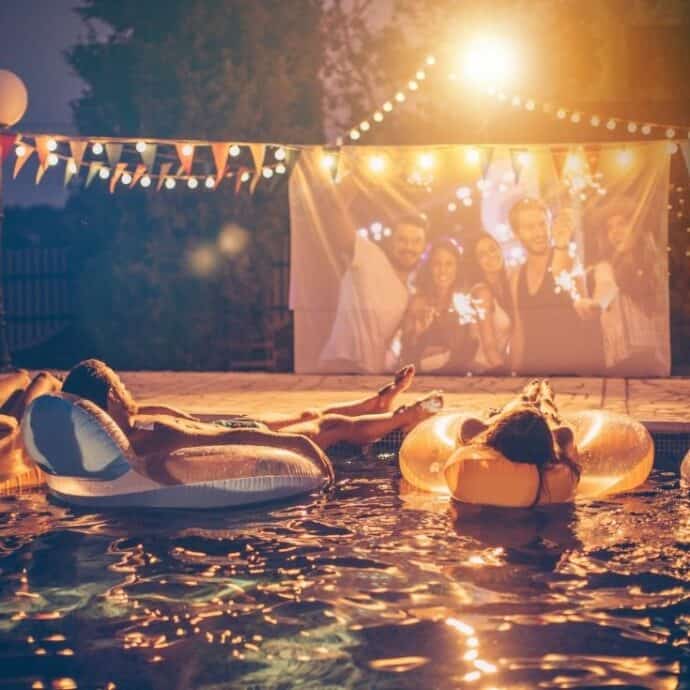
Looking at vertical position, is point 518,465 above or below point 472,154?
below

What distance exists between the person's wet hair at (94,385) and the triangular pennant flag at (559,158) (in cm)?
672

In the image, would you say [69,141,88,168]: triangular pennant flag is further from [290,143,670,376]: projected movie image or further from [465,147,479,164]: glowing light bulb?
[465,147,479,164]: glowing light bulb

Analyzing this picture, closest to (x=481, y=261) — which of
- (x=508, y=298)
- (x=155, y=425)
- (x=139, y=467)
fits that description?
(x=508, y=298)

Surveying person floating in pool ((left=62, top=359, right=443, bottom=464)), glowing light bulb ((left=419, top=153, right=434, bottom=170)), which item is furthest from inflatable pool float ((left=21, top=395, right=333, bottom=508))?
glowing light bulb ((left=419, top=153, right=434, bottom=170))

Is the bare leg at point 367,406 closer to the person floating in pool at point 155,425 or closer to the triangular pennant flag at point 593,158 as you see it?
the person floating in pool at point 155,425

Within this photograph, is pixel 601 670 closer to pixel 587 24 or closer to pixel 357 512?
pixel 357 512

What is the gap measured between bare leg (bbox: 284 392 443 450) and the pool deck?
1368 mm

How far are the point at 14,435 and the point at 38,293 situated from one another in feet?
31.0

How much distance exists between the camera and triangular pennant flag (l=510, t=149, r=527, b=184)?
12326 millimetres

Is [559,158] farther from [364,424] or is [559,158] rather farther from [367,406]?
[364,424]

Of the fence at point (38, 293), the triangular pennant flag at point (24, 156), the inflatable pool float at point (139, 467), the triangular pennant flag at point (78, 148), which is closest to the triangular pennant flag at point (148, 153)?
the triangular pennant flag at point (78, 148)

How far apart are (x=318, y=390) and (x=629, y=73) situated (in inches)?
257

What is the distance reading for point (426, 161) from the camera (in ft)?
42.5

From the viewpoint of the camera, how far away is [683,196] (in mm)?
12992
